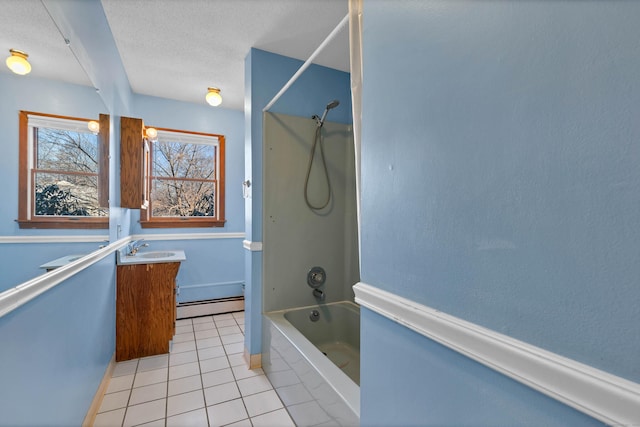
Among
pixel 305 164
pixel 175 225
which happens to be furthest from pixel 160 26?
pixel 175 225

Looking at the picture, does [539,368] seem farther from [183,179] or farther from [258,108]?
[183,179]

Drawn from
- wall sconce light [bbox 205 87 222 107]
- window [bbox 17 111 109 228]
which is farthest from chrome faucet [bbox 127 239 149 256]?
wall sconce light [bbox 205 87 222 107]

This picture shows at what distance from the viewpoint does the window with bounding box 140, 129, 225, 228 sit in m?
3.44

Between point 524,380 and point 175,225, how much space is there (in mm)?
3647

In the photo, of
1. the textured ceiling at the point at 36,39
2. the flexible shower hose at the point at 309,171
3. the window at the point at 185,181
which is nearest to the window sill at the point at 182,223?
the window at the point at 185,181

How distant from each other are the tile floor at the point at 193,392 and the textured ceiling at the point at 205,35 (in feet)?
6.21

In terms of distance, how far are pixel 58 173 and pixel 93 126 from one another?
1.90 feet

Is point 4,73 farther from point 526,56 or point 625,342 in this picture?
point 625,342

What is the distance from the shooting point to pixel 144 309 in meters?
2.40

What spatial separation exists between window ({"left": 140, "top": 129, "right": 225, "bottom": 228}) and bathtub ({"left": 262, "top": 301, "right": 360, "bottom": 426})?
1.98 meters

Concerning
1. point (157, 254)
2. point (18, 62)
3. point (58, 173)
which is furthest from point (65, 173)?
point (157, 254)

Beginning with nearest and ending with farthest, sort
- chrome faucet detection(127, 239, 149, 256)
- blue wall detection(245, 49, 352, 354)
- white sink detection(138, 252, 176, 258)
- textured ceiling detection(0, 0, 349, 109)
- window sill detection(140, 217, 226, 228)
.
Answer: textured ceiling detection(0, 0, 349, 109) < blue wall detection(245, 49, 352, 354) < chrome faucet detection(127, 239, 149, 256) < white sink detection(138, 252, 176, 258) < window sill detection(140, 217, 226, 228)

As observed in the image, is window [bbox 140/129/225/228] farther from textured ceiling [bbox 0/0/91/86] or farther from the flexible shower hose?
textured ceiling [bbox 0/0/91/86]

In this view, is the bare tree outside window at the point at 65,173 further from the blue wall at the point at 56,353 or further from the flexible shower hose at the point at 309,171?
the flexible shower hose at the point at 309,171
